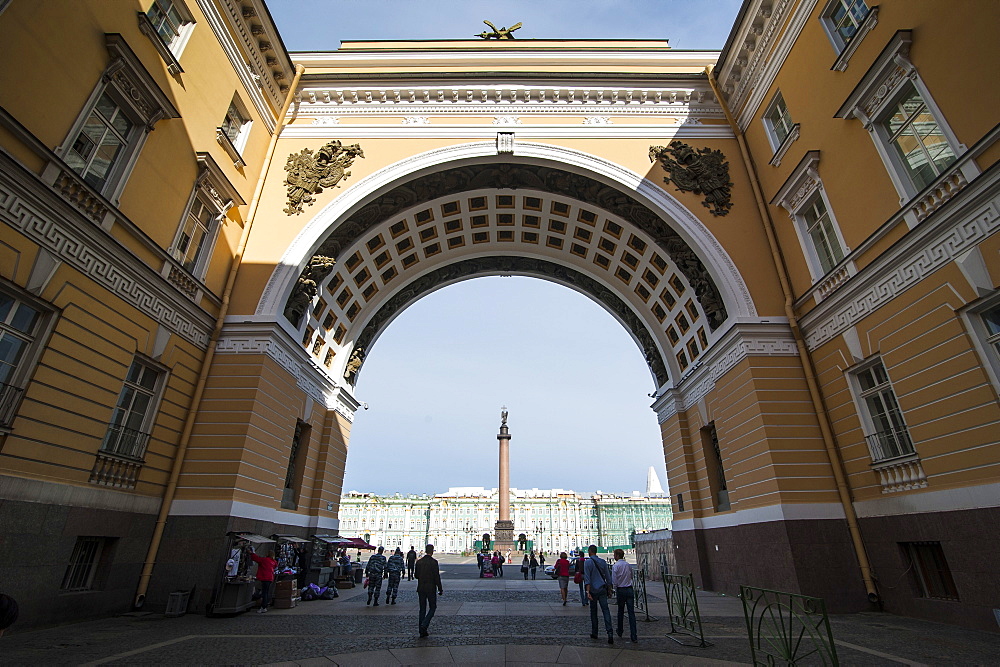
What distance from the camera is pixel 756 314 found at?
16.4 m

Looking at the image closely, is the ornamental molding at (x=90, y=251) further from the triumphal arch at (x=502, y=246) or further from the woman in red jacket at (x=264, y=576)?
the woman in red jacket at (x=264, y=576)

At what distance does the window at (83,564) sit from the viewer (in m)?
11.1

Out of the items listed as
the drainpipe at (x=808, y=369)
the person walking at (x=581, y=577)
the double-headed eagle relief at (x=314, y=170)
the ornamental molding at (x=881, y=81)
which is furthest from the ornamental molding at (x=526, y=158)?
the person walking at (x=581, y=577)

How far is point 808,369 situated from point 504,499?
114 feet

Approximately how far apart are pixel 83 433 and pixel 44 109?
7.01 meters

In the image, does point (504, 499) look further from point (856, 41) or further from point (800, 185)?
point (856, 41)

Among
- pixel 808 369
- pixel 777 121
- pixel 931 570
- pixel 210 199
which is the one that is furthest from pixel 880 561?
pixel 210 199

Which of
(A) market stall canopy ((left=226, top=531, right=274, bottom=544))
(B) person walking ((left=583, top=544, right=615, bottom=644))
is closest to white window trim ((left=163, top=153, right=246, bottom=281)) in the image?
(A) market stall canopy ((left=226, top=531, right=274, bottom=544))

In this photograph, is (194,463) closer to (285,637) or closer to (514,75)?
(285,637)

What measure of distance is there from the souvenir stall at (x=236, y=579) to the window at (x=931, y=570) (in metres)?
16.4

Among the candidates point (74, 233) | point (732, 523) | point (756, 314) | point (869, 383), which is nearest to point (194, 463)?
point (74, 233)

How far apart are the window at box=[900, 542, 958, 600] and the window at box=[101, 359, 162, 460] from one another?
19484 millimetres

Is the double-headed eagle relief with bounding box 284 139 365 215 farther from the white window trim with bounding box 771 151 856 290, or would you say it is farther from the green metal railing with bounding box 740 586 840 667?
the green metal railing with bounding box 740 586 840 667

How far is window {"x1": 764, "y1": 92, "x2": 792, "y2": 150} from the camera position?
17125 mm
